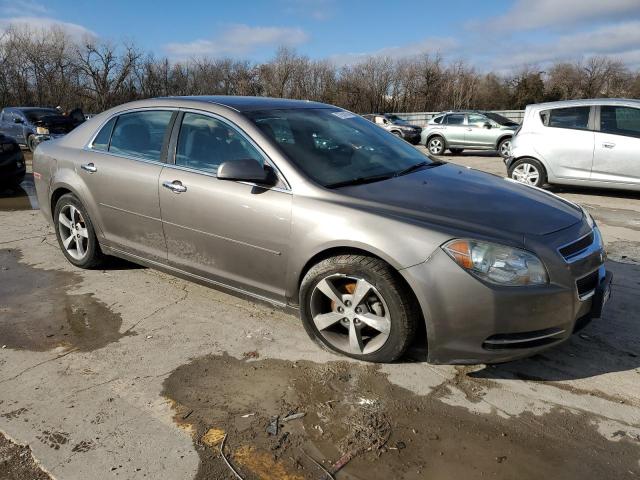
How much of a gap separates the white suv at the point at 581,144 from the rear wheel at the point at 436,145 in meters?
9.04

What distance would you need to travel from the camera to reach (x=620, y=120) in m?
8.12

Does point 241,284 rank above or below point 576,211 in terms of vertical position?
below

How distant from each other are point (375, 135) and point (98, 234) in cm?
253

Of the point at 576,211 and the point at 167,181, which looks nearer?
the point at 576,211

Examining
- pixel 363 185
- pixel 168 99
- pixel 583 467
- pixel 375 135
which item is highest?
pixel 168 99

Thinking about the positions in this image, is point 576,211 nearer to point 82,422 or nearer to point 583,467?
point 583,467

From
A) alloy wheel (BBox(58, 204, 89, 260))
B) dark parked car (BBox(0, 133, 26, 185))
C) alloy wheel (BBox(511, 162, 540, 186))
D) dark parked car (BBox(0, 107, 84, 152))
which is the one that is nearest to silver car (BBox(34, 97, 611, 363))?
alloy wheel (BBox(58, 204, 89, 260))

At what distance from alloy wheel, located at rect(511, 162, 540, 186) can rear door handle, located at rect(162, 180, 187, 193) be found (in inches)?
276

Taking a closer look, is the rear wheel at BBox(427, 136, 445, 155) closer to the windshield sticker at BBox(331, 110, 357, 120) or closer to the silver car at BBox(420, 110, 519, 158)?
the silver car at BBox(420, 110, 519, 158)

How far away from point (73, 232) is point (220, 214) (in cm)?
214

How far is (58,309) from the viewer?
410 cm

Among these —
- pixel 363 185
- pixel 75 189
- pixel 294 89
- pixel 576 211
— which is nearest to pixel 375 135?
pixel 363 185

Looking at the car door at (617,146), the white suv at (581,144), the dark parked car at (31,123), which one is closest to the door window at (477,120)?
the white suv at (581,144)

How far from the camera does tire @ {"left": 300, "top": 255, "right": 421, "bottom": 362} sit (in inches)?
114
